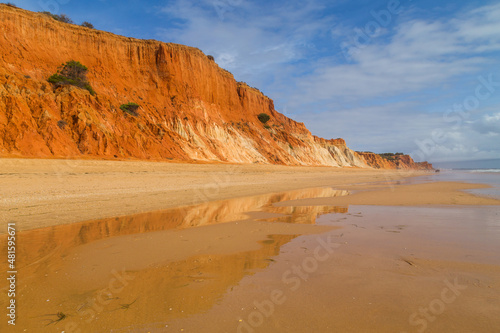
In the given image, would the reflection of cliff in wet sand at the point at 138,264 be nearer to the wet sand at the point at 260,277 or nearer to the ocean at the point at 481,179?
the wet sand at the point at 260,277

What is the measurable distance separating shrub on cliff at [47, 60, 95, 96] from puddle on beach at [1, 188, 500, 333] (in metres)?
27.5

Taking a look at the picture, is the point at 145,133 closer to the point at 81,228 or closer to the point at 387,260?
the point at 81,228

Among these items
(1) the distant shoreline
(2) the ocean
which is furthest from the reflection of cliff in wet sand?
(2) the ocean

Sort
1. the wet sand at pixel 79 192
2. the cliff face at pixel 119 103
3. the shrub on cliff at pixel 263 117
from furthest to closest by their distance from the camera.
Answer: the shrub on cliff at pixel 263 117
the cliff face at pixel 119 103
the wet sand at pixel 79 192

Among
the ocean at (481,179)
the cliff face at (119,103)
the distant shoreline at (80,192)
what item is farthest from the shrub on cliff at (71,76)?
the ocean at (481,179)

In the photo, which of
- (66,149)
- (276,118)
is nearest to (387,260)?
(66,149)

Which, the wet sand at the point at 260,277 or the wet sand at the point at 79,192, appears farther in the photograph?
the wet sand at the point at 79,192

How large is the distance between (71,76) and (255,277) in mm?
35595

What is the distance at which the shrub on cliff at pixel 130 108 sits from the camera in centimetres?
3205

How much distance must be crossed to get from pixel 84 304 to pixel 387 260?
470cm

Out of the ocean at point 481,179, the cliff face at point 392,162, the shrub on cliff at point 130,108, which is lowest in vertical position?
the ocean at point 481,179

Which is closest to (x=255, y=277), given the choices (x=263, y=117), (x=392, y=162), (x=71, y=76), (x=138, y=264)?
(x=138, y=264)

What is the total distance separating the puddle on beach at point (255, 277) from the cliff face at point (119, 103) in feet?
64.3

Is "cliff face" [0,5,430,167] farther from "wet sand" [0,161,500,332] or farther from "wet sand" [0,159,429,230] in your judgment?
"wet sand" [0,161,500,332]
